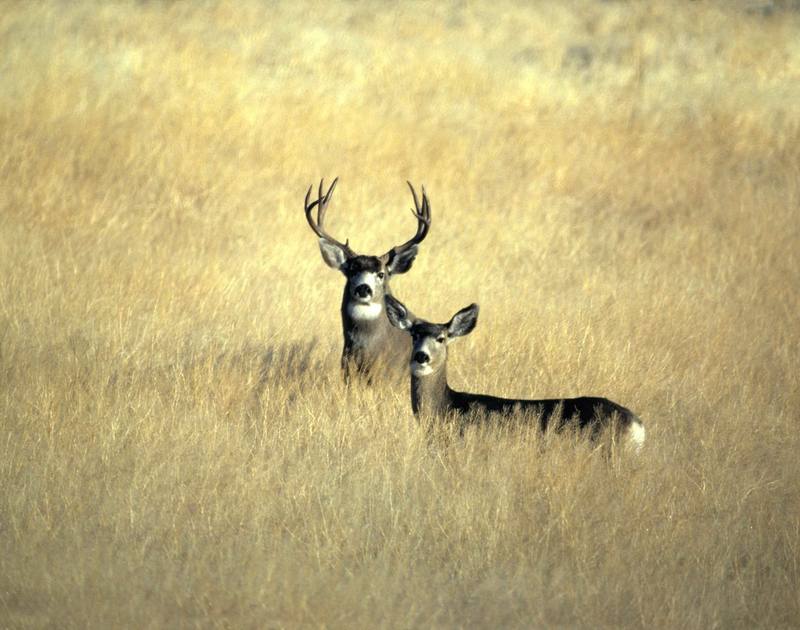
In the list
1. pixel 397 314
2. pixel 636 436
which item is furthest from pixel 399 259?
pixel 636 436

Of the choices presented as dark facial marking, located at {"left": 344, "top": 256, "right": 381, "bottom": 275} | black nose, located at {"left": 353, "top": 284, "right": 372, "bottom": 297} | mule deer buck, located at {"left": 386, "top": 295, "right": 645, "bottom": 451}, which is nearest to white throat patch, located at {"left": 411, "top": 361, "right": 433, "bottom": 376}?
mule deer buck, located at {"left": 386, "top": 295, "right": 645, "bottom": 451}

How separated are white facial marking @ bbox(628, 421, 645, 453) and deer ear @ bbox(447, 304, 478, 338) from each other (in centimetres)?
95

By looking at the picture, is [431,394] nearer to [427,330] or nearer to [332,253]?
[427,330]

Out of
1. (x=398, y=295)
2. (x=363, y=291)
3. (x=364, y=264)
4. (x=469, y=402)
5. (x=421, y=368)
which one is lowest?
(x=469, y=402)

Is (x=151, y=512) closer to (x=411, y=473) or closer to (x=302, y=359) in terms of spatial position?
(x=411, y=473)

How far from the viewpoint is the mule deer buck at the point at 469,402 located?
19.3 feet

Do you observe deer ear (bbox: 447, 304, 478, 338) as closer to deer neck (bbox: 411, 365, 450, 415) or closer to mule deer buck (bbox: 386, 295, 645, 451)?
mule deer buck (bbox: 386, 295, 645, 451)

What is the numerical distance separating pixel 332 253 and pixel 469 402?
1.68 metres

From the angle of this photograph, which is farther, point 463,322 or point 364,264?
point 364,264

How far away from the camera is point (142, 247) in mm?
10578

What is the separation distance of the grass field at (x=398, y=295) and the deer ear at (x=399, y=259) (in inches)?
28.4

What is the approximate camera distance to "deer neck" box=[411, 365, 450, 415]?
6.32 meters

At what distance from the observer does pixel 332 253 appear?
757 cm

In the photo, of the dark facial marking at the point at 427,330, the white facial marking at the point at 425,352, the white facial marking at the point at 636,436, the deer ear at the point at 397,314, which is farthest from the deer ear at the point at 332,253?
the white facial marking at the point at 636,436
